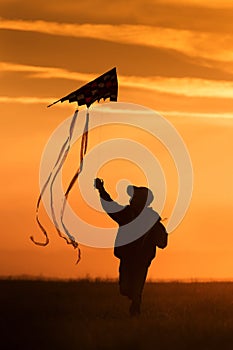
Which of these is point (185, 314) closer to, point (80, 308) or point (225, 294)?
point (80, 308)

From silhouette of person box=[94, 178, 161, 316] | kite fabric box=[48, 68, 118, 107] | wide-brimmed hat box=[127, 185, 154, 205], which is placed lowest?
silhouette of person box=[94, 178, 161, 316]

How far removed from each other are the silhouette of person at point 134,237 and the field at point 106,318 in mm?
636

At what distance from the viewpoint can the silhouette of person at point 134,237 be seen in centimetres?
2681

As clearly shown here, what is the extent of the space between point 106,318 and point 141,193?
109 inches

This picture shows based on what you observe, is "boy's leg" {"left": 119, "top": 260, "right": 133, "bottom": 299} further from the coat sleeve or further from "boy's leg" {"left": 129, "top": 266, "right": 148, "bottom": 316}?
the coat sleeve

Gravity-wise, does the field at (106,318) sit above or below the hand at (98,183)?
below

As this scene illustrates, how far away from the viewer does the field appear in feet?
74.6

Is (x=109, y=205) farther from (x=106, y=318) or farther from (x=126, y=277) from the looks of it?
(x=106, y=318)

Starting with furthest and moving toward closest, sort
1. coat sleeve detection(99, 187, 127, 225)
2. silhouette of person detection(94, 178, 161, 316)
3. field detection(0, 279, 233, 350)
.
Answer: silhouette of person detection(94, 178, 161, 316) → coat sleeve detection(99, 187, 127, 225) → field detection(0, 279, 233, 350)

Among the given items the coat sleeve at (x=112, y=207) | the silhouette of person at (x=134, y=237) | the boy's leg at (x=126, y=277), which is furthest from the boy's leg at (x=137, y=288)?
the coat sleeve at (x=112, y=207)

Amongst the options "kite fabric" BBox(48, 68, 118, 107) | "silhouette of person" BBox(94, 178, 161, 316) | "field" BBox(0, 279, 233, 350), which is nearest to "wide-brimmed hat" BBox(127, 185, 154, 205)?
"silhouette of person" BBox(94, 178, 161, 316)

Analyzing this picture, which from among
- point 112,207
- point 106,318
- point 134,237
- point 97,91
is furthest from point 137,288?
point 97,91

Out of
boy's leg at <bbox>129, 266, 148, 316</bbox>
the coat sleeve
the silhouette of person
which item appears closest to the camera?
the coat sleeve

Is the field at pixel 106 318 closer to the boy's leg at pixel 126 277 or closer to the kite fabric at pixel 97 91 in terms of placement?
the boy's leg at pixel 126 277
